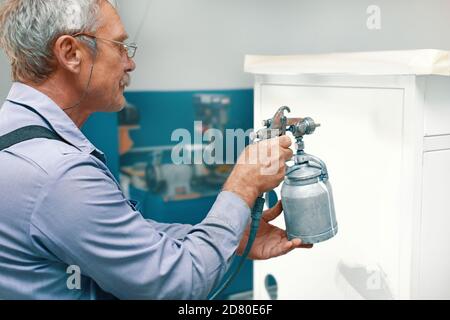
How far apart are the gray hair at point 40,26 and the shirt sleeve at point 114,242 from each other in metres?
0.24

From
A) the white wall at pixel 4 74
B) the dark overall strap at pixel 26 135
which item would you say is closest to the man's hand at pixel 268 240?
the dark overall strap at pixel 26 135

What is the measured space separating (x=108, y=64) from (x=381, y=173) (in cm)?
75

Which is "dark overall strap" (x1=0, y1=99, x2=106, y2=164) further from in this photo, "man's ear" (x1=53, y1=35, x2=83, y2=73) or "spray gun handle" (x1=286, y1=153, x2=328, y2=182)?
"spray gun handle" (x1=286, y1=153, x2=328, y2=182)

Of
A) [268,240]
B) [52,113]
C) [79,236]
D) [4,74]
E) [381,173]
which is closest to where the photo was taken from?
[79,236]

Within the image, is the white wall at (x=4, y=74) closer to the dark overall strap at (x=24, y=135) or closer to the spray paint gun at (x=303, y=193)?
the dark overall strap at (x=24, y=135)

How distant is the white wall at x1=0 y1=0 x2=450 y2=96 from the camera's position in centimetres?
201

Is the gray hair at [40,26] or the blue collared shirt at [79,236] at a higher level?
the gray hair at [40,26]

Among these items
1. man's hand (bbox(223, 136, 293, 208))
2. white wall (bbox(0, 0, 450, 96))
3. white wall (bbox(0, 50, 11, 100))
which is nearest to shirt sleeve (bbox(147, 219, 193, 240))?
man's hand (bbox(223, 136, 293, 208))

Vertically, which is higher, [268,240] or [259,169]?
[259,169]

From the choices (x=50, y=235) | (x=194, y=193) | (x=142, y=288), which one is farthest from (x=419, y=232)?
(x=194, y=193)

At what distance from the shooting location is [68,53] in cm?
89

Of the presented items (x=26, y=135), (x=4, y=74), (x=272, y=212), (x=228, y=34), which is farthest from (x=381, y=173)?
(x=228, y=34)

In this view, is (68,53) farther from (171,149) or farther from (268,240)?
(171,149)

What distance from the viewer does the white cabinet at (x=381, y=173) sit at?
3.77ft
